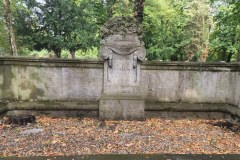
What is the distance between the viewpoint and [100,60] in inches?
264

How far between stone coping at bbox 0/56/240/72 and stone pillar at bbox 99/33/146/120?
0.88 feet

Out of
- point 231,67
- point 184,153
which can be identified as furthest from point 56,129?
point 231,67

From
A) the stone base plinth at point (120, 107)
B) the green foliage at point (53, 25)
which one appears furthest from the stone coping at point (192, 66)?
the green foliage at point (53, 25)

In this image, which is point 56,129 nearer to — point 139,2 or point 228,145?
point 228,145

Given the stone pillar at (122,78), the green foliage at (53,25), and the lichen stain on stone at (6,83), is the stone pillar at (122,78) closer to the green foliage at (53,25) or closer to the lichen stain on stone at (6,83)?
the lichen stain on stone at (6,83)

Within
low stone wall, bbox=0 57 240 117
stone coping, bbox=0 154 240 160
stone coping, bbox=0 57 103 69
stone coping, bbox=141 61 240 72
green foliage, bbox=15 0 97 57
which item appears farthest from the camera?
green foliage, bbox=15 0 97 57

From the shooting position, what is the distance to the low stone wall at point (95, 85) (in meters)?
6.70

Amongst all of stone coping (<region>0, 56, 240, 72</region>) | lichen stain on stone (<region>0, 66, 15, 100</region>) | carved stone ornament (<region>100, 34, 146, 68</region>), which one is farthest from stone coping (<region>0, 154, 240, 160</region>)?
lichen stain on stone (<region>0, 66, 15, 100</region>)

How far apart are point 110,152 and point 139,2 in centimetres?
769

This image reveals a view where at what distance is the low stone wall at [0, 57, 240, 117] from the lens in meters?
6.70

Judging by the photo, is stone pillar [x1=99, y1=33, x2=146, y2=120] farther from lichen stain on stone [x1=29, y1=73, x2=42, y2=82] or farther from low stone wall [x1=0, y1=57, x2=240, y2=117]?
lichen stain on stone [x1=29, y1=73, x2=42, y2=82]

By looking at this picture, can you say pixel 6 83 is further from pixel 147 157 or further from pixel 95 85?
pixel 147 157

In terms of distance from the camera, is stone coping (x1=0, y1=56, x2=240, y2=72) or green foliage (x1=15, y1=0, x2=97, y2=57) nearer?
stone coping (x1=0, y1=56, x2=240, y2=72)

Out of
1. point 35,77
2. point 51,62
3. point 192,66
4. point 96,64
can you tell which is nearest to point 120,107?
point 96,64
